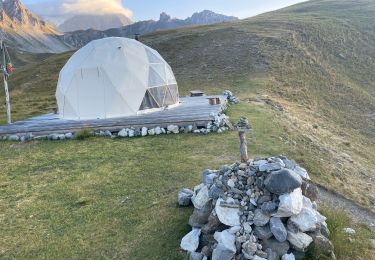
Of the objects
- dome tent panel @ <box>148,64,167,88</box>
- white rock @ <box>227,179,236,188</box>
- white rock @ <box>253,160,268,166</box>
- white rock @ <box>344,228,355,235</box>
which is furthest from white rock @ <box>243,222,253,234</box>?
dome tent panel @ <box>148,64,167,88</box>

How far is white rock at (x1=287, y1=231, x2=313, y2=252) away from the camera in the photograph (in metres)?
6.62

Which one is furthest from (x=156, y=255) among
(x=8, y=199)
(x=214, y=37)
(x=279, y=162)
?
(x=214, y=37)

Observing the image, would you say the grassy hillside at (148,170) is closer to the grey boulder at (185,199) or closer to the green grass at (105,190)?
the green grass at (105,190)

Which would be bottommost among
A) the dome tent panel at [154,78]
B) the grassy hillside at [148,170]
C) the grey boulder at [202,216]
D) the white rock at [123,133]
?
the grassy hillside at [148,170]

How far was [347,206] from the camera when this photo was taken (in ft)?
35.2

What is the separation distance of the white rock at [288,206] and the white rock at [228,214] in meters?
0.67

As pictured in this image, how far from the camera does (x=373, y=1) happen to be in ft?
262

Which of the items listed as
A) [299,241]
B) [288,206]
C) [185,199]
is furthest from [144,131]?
[299,241]

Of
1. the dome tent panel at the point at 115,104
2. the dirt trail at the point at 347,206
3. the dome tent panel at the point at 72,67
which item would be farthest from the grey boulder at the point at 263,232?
the dome tent panel at the point at 72,67

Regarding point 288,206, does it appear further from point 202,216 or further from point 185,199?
point 185,199

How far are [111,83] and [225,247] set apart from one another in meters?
16.1

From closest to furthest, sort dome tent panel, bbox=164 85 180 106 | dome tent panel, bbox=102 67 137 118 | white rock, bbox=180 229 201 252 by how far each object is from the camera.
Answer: white rock, bbox=180 229 201 252 → dome tent panel, bbox=102 67 137 118 → dome tent panel, bbox=164 85 180 106

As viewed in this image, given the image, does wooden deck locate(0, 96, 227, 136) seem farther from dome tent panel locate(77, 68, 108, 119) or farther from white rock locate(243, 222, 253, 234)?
white rock locate(243, 222, 253, 234)

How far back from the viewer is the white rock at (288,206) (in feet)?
21.8
